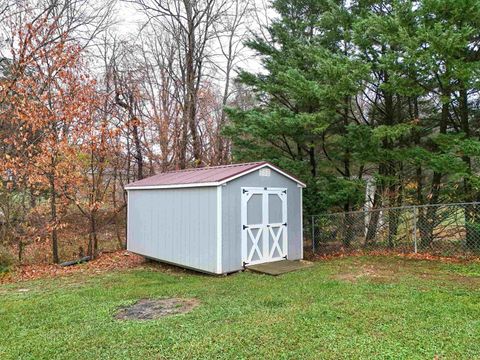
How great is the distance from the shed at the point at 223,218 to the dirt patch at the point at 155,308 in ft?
5.40

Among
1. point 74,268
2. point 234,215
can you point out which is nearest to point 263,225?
point 234,215

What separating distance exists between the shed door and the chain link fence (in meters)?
1.73

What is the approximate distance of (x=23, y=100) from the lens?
27.0 ft

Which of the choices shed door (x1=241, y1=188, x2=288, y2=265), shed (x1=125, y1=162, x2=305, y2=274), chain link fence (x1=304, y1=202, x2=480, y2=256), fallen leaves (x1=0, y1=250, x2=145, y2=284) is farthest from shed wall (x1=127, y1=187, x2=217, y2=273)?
chain link fence (x1=304, y1=202, x2=480, y2=256)

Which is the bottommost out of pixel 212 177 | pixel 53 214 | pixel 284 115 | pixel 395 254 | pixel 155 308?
pixel 155 308

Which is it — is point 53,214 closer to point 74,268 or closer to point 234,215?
point 74,268

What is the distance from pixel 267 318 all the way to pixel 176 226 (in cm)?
409

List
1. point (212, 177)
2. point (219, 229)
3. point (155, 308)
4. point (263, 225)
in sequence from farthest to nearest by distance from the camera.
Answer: point (263, 225)
point (212, 177)
point (219, 229)
point (155, 308)

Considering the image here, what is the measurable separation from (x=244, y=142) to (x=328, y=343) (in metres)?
7.59

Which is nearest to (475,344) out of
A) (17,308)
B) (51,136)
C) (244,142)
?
(17,308)

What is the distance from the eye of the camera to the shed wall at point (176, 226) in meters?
6.98

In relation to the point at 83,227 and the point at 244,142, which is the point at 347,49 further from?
the point at 83,227

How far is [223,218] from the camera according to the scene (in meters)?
6.89

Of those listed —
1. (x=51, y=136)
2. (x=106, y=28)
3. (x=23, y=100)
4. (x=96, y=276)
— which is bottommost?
(x=96, y=276)
